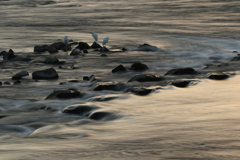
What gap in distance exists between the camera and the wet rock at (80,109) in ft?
19.2

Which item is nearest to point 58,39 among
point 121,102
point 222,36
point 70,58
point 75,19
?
point 70,58

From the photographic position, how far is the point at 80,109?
592cm

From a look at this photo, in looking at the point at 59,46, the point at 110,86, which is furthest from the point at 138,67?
the point at 59,46

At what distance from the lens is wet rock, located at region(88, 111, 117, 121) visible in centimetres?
543

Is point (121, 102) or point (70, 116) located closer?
point (70, 116)

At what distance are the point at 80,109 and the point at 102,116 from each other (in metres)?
0.48

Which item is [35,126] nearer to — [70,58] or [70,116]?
[70,116]

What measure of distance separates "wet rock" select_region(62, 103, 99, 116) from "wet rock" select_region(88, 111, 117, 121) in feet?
0.77

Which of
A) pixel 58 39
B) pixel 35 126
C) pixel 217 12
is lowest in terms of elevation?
pixel 35 126

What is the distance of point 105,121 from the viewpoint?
17.4ft

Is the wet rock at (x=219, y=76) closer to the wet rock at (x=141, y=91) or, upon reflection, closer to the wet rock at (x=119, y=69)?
the wet rock at (x=141, y=91)

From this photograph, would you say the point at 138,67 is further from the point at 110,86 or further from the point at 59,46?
the point at 59,46

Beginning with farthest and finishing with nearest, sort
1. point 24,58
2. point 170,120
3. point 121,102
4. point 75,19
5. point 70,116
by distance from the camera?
point 75,19, point 24,58, point 121,102, point 70,116, point 170,120

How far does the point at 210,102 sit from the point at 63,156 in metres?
2.88
